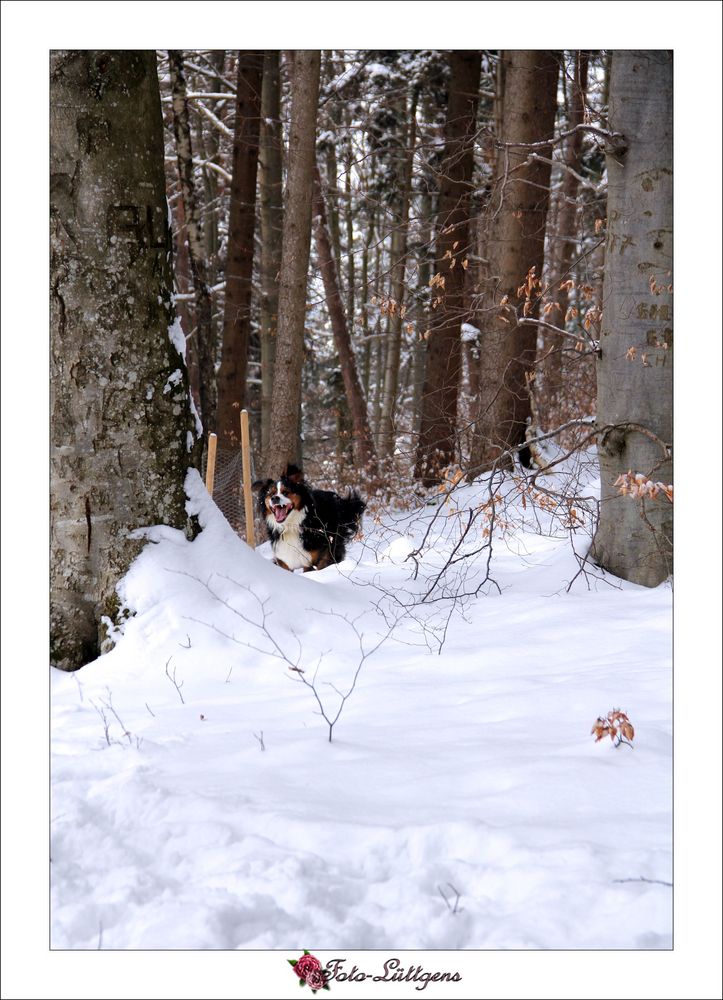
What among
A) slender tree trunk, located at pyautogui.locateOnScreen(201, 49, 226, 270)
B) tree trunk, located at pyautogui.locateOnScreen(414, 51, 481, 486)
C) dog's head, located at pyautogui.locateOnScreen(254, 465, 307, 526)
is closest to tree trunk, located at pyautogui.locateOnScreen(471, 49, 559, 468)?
tree trunk, located at pyautogui.locateOnScreen(414, 51, 481, 486)

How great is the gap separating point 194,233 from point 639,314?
8.32 m

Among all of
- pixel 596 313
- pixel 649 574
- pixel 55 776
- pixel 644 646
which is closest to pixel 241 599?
pixel 55 776

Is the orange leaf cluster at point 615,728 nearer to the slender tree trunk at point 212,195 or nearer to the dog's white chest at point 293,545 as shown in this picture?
the dog's white chest at point 293,545

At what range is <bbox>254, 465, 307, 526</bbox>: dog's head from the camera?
8.23 m

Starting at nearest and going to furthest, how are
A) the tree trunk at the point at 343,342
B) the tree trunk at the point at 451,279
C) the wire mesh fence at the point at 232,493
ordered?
the wire mesh fence at the point at 232,493 → the tree trunk at the point at 451,279 → the tree trunk at the point at 343,342

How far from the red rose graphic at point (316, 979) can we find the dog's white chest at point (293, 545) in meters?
6.01

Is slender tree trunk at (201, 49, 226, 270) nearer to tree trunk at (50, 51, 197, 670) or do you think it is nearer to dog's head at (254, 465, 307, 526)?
dog's head at (254, 465, 307, 526)

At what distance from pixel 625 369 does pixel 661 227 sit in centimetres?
93

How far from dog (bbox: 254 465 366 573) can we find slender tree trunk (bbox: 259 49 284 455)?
394cm

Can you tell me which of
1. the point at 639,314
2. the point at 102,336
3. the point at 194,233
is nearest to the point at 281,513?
the point at 102,336

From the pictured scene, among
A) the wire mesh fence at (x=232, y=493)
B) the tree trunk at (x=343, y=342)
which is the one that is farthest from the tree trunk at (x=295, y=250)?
the tree trunk at (x=343, y=342)

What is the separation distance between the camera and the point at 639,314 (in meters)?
5.52

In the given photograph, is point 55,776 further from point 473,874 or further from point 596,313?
point 596,313

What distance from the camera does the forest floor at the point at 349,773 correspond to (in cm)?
237
